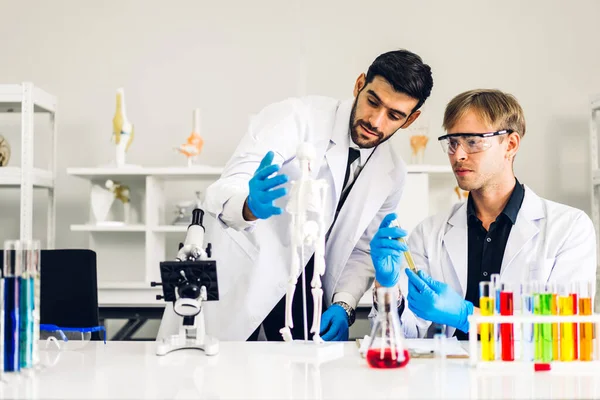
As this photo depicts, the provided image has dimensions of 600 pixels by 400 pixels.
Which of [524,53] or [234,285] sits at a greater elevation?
[524,53]

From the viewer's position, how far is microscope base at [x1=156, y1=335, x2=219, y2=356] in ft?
5.01

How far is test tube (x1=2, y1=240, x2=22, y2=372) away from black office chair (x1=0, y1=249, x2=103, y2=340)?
2.75 feet

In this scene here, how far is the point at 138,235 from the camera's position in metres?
3.71

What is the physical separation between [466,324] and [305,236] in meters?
0.54

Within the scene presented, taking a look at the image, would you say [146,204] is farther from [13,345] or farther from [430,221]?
[13,345]

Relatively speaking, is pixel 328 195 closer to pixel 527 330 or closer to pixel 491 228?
pixel 491 228

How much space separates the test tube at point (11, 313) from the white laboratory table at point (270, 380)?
3 centimetres

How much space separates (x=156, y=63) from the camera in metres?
3.73

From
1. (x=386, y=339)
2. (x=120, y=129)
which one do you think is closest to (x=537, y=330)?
(x=386, y=339)

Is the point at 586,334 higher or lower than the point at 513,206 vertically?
lower

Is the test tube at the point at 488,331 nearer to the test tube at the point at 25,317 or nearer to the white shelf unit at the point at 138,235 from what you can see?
the test tube at the point at 25,317

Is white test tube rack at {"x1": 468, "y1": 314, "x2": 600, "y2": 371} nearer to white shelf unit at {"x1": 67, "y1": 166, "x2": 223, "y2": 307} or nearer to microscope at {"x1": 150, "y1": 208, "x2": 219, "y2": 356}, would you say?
microscope at {"x1": 150, "y1": 208, "x2": 219, "y2": 356}

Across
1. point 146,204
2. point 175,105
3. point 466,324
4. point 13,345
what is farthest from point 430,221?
point 175,105

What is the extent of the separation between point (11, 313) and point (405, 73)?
4.13 ft
